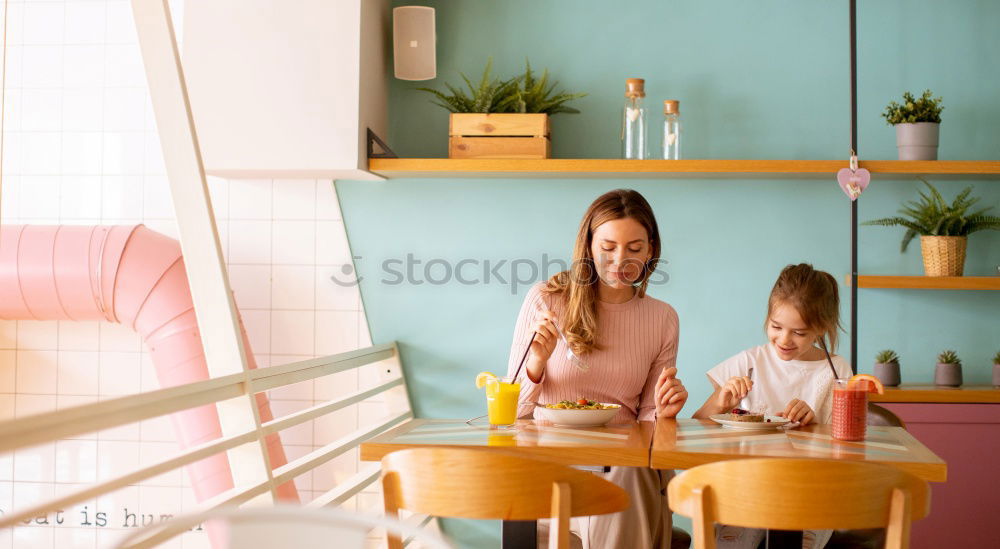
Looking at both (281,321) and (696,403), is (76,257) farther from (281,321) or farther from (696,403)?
(696,403)

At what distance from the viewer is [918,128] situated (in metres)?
3.20

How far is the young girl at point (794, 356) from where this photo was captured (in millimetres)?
2455

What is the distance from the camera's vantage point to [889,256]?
342 cm

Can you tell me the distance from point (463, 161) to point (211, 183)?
1024 millimetres

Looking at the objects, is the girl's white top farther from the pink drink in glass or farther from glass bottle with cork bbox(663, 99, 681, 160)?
glass bottle with cork bbox(663, 99, 681, 160)

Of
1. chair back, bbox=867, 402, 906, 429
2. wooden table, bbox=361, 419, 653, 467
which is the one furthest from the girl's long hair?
wooden table, bbox=361, 419, 653, 467

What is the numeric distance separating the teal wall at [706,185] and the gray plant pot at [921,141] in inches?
7.3

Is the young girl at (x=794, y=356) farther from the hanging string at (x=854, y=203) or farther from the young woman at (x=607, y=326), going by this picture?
the hanging string at (x=854, y=203)

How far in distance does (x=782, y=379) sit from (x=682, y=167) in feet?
3.04

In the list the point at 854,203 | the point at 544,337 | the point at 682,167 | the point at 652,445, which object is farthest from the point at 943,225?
the point at 652,445

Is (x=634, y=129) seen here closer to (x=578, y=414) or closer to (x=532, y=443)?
(x=578, y=414)

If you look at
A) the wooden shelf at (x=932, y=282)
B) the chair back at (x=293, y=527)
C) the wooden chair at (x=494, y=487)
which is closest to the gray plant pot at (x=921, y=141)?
the wooden shelf at (x=932, y=282)

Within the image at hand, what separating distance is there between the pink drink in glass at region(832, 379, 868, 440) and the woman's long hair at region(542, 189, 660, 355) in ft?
2.12

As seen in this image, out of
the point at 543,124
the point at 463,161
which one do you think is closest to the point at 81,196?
the point at 463,161
